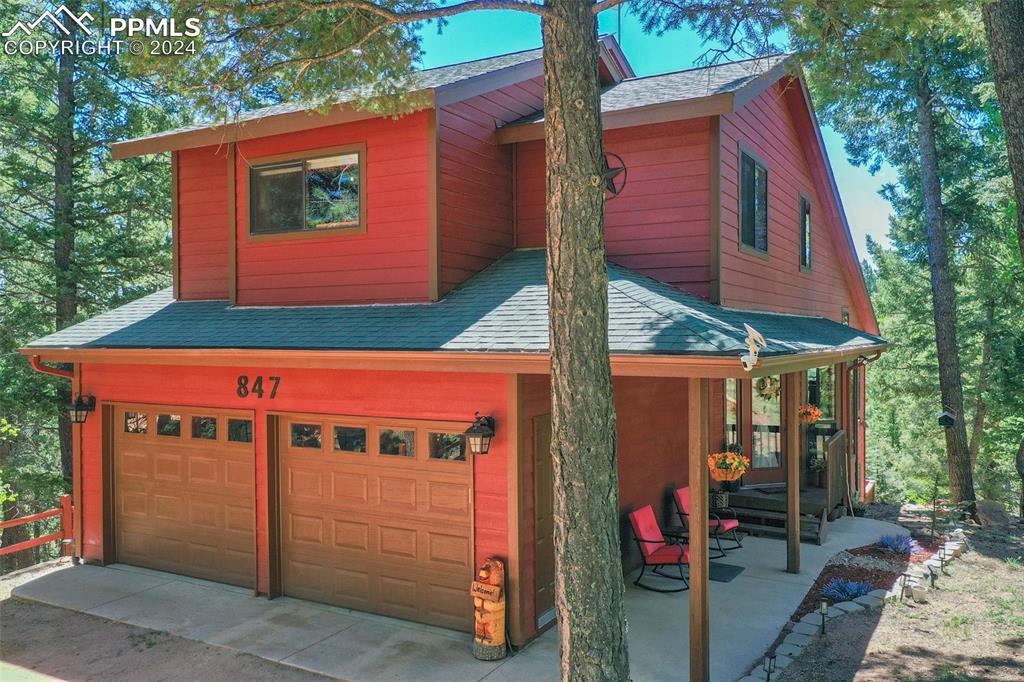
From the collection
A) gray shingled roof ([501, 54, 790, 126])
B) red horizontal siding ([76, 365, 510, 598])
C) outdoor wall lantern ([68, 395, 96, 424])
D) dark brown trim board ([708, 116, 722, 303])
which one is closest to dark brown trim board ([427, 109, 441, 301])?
red horizontal siding ([76, 365, 510, 598])

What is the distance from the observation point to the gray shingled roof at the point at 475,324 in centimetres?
579

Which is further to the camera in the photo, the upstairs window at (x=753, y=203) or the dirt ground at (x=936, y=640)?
the upstairs window at (x=753, y=203)

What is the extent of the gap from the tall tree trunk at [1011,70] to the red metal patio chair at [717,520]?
171 inches

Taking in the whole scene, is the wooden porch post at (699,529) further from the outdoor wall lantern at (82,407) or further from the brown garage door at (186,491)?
the outdoor wall lantern at (82,407)

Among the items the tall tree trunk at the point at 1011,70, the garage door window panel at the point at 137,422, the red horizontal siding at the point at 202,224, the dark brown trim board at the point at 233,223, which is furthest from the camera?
the red horizontal siding at the point at 202,224

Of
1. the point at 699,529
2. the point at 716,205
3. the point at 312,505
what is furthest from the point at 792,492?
the point at 312,505

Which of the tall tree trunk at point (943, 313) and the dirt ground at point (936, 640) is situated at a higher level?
the tall tree trunk at point (943, 313)

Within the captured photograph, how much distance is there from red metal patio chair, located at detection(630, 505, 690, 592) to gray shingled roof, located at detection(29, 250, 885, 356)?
8.36ft

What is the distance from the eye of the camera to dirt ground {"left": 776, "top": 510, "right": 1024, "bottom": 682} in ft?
18.8

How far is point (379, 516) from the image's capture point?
289 inches

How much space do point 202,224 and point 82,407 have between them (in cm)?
287

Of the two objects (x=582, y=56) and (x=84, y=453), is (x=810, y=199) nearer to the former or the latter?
(x=582, y=56)

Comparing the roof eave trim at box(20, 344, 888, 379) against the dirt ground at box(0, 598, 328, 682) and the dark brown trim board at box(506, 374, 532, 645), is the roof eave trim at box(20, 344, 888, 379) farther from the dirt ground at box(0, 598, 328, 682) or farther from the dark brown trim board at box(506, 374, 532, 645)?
the dirt ground at box(0, 598, 328, 682)

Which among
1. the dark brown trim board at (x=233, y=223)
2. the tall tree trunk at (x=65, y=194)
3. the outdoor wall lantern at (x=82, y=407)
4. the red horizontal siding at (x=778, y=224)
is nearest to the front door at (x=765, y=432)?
the red horizontal siding at (x=778, y=224)
